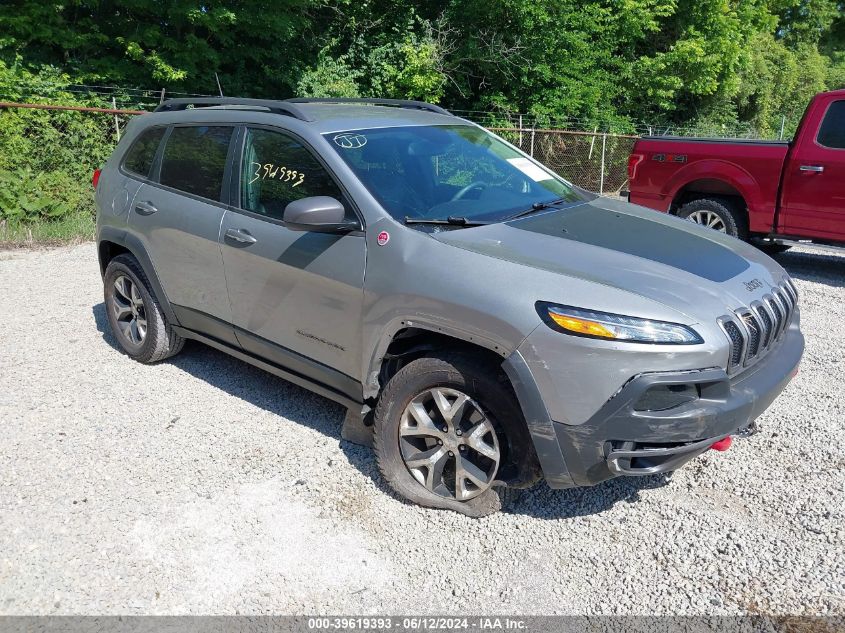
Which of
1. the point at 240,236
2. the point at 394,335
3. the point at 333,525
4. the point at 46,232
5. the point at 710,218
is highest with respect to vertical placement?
the point at 240,236

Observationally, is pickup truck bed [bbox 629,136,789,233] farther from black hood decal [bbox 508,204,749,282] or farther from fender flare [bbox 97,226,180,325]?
fender flare [bbox 97,226,180,325]

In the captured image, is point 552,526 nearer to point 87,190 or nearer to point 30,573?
point 30,573

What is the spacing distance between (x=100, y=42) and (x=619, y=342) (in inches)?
579

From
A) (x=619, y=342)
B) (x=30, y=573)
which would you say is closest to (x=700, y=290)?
(x=619, y=342)

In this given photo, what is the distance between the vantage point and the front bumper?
2.77m

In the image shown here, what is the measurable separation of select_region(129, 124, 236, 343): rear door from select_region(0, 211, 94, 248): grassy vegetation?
5.75 meters

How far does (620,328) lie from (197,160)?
2.99 metres

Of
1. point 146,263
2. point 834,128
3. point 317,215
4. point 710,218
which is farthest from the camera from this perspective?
point 710,218

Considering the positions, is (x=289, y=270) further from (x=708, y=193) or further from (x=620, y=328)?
(x=708, y=193)

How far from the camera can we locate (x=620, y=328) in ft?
9.09

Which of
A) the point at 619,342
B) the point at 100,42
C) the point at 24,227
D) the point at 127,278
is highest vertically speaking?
the point at 100,42

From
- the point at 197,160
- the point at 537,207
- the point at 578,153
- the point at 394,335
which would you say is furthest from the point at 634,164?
the point at 578,153

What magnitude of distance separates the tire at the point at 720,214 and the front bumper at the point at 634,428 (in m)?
5.55

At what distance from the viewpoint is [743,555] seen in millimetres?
3100
